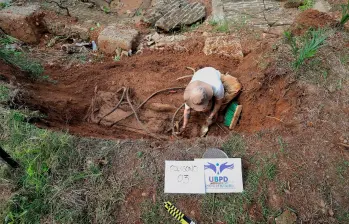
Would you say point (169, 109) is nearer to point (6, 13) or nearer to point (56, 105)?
point (56, 105)

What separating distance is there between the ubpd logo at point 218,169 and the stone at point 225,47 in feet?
7.67

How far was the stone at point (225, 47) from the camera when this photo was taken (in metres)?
4.40

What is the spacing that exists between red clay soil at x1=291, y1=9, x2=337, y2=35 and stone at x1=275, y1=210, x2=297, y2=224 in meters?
2.66

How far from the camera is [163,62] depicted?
467 centimetres

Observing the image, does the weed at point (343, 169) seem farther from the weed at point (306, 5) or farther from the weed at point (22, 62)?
the weed at point (22, 62)

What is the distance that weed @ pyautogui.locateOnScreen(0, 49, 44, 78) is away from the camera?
4480 millimetres

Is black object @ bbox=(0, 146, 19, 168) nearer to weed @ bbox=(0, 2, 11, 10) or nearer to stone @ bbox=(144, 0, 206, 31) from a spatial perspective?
stone @ bbox=(144, 0, 206, 31)

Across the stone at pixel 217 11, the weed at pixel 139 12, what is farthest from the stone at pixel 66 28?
the stone at pixel 217 11

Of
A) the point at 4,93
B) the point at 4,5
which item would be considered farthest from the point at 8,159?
the point at 4,5

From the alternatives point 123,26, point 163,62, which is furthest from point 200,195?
point 123,26

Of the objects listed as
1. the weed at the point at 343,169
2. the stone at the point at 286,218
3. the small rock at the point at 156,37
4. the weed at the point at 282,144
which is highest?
Answer: the small rock at the point at 156,37

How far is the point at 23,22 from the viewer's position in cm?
520

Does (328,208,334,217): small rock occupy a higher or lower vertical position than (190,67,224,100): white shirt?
lower

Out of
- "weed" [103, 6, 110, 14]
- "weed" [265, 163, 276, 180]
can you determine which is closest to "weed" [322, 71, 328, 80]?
"weed" [265, 163, 276, 180]
